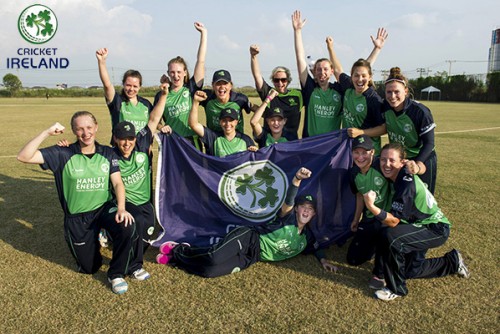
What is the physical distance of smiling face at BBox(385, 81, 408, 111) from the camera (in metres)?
4.62

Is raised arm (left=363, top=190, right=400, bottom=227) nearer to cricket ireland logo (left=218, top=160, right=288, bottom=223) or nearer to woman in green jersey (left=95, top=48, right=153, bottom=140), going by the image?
cricket ireland logo (left=218, top=160, right=288, bottom=223)

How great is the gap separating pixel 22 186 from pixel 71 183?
468 cm

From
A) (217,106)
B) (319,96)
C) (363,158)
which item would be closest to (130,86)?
(217,106)

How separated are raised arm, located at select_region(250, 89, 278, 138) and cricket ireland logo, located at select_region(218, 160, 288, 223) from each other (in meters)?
0.54

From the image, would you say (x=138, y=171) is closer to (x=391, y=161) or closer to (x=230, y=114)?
(x=230, y=114)

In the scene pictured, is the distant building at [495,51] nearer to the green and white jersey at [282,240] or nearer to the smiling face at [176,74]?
the smiling face at [176,74]

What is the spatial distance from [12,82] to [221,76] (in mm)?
78848

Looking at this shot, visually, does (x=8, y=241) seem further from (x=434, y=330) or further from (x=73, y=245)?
(x=434, y=330)

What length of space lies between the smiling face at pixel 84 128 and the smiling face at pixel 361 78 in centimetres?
327

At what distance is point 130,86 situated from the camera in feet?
17.6

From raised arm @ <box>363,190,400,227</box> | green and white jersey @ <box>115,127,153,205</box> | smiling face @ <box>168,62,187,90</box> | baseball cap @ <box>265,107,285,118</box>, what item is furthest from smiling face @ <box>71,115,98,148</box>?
raised arm @ <box>363,190,400,227</box>

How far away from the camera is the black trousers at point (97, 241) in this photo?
13.6ft

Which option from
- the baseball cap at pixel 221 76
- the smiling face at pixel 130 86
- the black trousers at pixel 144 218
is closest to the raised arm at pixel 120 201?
the black trousers at pixel 144 218

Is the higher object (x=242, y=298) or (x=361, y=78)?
(x=361, y=78)
